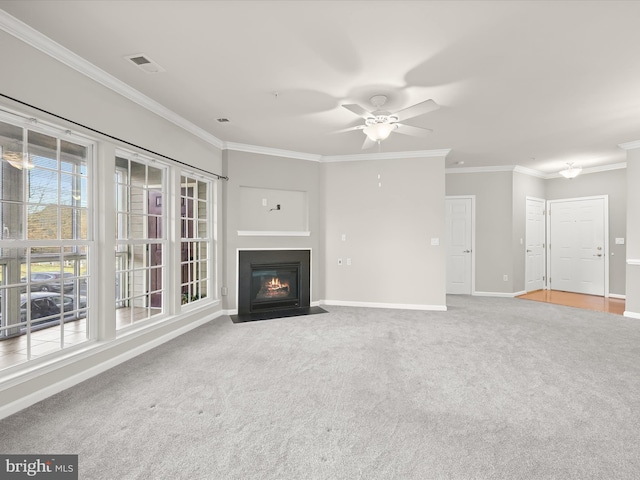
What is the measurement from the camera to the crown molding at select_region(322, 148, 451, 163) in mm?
5559

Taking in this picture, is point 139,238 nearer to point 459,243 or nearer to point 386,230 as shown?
point 386,230

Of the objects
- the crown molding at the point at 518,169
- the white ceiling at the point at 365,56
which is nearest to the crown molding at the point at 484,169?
the crown molding at the point at 518,169

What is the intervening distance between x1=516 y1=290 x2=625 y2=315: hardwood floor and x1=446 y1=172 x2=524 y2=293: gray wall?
642mm

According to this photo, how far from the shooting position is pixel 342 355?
346 cm

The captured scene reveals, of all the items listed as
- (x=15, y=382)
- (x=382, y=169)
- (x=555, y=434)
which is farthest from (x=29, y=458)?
(x=382, y=169)

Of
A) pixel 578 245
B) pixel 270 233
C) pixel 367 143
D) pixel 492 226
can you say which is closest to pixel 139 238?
pixel 270 233

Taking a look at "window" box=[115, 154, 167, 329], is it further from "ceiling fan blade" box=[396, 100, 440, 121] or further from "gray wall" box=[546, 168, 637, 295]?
"gray wall" box=[546, 168, 637, 295]

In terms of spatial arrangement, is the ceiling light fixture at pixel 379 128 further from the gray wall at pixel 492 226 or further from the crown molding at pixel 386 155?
the gray wall at pixel 492 226

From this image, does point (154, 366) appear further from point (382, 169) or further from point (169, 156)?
point (382, 169)

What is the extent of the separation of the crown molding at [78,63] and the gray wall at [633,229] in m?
6.51

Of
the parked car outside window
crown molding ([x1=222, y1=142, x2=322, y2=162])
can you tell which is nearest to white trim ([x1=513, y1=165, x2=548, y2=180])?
crown molding ([x1=222, y1=142, x2=322, y2=162])

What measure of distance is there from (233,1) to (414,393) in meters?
3.03

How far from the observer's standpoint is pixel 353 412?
91.8 inches

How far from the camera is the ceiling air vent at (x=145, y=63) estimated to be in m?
2.67
